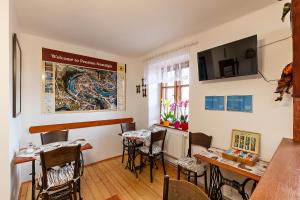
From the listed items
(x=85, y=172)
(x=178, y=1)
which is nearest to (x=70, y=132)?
(x=85, y=172)

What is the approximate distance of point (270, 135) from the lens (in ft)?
5.77

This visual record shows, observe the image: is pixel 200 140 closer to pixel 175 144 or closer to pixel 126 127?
pixel 175 144

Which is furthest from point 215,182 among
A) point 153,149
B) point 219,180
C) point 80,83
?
point 80,83

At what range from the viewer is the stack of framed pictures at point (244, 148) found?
5.47ft

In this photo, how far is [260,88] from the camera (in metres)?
1.84

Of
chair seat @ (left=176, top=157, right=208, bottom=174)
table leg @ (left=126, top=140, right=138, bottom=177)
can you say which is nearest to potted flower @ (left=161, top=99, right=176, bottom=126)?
table leg @ (left=126, top=140, right=138, bottom=177)

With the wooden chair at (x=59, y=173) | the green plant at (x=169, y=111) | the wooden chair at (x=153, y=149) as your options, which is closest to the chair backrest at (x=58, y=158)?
the wooden chair at (x=59, y=173)

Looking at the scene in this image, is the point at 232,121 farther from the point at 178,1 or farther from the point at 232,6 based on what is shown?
the point at 178,1

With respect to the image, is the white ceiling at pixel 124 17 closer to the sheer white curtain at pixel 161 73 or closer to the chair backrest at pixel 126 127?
the sheer white curtain at pixel 161 73

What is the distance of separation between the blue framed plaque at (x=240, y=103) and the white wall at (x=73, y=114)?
2227mm

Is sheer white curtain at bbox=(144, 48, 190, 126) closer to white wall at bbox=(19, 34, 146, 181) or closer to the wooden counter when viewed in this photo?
white wall at bbox=(19, 34, 146, 181)

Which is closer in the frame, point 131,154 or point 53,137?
point 53,137

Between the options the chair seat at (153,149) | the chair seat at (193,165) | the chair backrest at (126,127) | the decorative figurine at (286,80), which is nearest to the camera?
the decorative figurine at (286,80)

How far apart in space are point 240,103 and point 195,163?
104 cm
